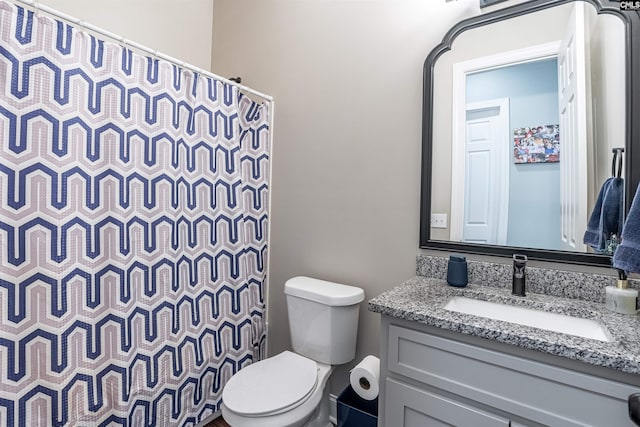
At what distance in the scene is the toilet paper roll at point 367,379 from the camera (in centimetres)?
133

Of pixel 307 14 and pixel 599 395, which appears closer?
pixel 599 395

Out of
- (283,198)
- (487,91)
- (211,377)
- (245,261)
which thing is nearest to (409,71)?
(487,91)

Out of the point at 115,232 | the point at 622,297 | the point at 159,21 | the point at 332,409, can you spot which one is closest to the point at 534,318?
the point at 622,297

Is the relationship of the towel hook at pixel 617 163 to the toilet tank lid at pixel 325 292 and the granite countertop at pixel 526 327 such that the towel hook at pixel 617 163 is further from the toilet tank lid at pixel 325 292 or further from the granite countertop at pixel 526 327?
the toilet tank lid at pixel 325 292

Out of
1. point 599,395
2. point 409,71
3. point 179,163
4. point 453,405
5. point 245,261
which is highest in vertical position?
point 409,71

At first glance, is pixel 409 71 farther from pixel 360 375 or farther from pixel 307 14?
pixel 360 375

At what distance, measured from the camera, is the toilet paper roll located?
1.33m

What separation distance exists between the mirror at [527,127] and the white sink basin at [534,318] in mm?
236

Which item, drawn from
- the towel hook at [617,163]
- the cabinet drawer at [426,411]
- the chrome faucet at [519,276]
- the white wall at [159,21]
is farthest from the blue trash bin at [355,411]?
the white wall at [159,21]

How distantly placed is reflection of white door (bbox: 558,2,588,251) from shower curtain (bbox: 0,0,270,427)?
58.9 inches

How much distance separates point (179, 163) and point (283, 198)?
636 mm

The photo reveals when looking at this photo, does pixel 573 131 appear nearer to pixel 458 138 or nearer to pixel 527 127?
pixel 527 127

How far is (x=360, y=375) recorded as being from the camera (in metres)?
1.36

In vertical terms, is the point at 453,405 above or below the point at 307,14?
below
